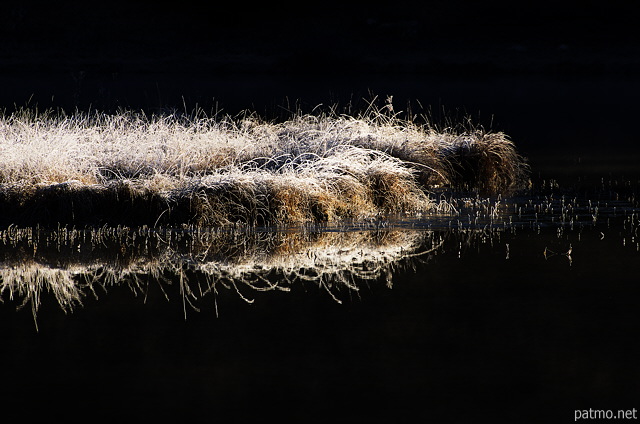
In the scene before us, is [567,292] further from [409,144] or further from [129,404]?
[409,144]

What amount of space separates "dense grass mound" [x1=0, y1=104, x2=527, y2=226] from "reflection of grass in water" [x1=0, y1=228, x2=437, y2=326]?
2.01 ft

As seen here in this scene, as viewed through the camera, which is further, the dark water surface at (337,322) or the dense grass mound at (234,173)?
the dense grass mound at (234,173)

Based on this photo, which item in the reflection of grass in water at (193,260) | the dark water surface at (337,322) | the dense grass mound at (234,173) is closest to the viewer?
the dark water surface at (337,322)

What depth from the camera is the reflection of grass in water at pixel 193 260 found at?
9586 millimetres

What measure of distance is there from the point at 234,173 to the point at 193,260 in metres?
2.97

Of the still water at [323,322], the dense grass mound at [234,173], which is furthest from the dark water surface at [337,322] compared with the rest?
the dense grass mound at [234,173]

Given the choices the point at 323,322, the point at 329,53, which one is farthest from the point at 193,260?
the point at 329,53

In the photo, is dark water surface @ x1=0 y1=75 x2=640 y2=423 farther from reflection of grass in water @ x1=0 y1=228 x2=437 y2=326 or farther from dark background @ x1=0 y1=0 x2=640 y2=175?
dark background @ x1=0 y1=0 x2=640 y2=175

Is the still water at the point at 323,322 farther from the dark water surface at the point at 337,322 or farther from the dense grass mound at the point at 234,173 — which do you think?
the dense grass mound at the point at 234,173

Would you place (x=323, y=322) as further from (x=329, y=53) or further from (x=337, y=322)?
(x=329, y=53)

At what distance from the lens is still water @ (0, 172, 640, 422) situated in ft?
21.6

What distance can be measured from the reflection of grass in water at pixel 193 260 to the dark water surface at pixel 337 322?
37 millimetres

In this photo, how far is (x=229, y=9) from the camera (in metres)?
86.8

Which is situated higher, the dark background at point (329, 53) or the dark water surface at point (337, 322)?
the dark background at point (329, 53)
